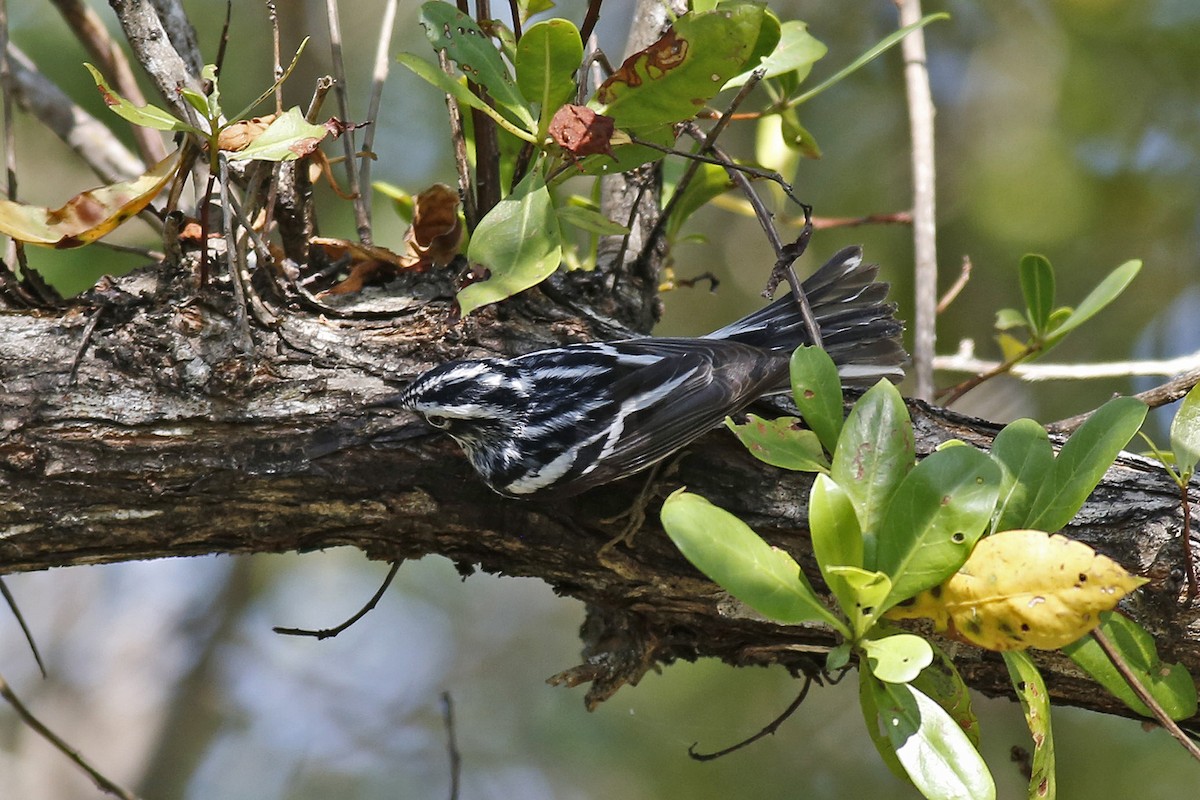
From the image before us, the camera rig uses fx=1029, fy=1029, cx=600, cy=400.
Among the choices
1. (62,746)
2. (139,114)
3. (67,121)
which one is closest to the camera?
(139,114)

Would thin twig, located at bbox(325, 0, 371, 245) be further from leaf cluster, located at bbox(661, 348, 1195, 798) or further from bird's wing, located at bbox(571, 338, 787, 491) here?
leaf cluster, located at bbox(661, 348, 1195, 798)

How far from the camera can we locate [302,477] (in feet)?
7.18

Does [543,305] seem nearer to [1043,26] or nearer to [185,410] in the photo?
[185,410]

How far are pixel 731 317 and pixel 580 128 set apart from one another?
4371 mm

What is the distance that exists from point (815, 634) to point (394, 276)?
134cm

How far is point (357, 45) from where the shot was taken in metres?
5.83

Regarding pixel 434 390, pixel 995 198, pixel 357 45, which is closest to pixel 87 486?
pixel 434 390

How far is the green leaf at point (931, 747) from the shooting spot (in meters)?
1.60

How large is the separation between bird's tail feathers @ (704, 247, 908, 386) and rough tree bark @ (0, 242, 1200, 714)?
0.32 m

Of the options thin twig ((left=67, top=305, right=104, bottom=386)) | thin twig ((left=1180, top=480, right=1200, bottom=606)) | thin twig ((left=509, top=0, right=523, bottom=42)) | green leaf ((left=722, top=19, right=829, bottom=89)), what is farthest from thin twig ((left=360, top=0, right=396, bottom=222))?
thin twig ((left=1180, top=480, right=1200, bottom=606))

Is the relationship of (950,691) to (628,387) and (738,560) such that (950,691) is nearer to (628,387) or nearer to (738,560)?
(738,560)

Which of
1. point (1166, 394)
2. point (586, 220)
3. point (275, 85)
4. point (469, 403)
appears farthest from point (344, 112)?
point (1166, 394)

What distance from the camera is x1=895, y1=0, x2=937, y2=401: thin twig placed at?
312 cm

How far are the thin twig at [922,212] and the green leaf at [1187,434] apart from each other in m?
1.14
